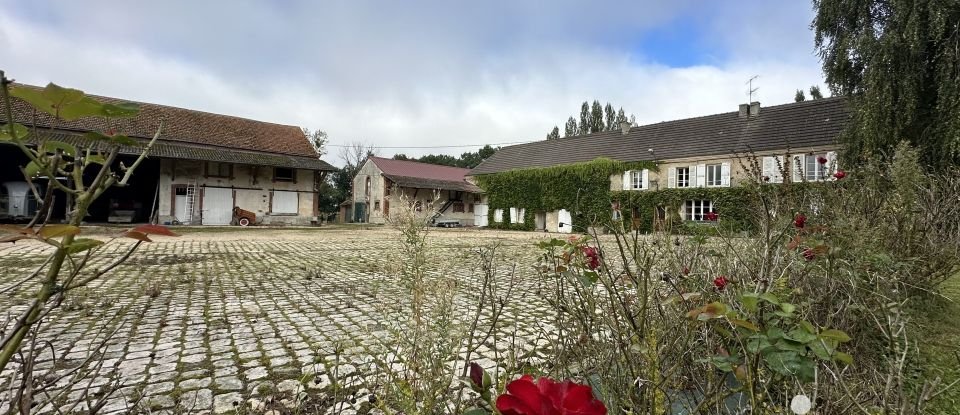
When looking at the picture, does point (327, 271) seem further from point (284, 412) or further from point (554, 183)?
point (554, 183)

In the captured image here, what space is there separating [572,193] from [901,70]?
1571 cm

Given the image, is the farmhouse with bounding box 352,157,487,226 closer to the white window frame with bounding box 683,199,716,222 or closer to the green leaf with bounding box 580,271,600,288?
the white window frame with bounding box 683,199,716,222

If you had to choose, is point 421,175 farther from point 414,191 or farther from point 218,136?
point 218,136

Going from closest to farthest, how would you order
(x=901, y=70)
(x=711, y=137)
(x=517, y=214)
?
1. (x=901, y=70)
2. (x=711, y=137)
3. (x=517, y=214)

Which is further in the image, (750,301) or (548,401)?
(750,301)

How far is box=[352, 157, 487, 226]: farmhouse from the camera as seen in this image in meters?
31.9

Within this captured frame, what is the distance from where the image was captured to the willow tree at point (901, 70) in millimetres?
10742

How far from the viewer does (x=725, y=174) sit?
2072 cm

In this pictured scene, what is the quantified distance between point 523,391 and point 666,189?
22623 millimetres

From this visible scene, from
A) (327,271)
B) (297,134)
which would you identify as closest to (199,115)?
(297,134)

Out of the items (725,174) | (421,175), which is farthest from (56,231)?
(421,175)

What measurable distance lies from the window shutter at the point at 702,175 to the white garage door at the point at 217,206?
24121mm

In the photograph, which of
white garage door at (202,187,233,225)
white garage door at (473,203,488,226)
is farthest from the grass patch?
white garage door at (473,203,488,226)

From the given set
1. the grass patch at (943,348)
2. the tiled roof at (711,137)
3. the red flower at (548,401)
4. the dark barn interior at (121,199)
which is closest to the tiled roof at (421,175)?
the tiled roof at (711,137)
